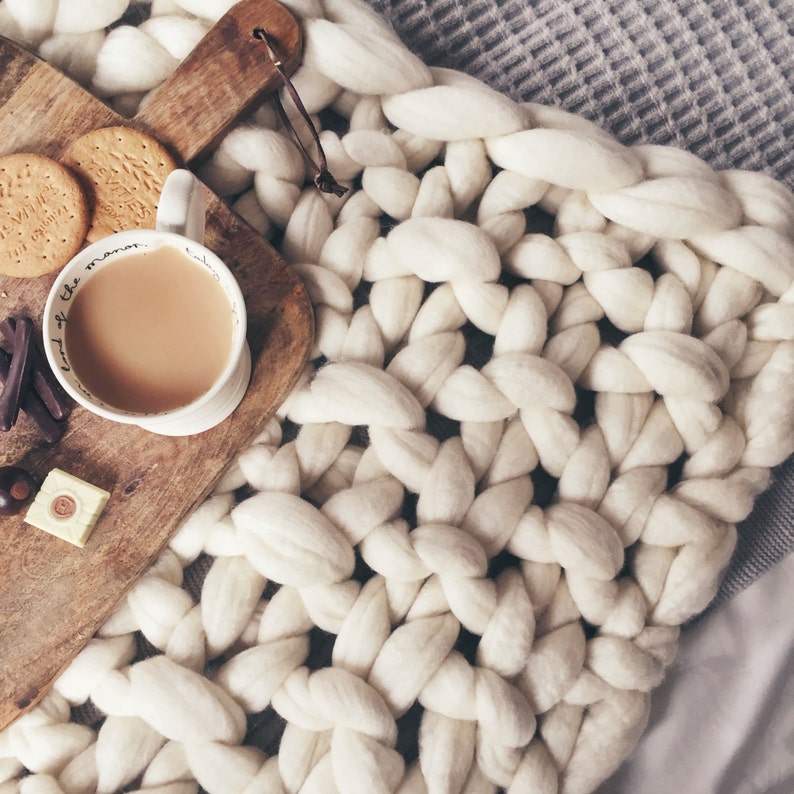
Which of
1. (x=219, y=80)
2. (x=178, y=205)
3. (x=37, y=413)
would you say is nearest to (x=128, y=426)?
(x=37, y=413)

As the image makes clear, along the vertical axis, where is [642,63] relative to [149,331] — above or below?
above

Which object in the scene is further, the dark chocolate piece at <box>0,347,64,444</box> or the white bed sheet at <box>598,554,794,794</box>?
the white bed sheet at <box>598,554,794,794</box>

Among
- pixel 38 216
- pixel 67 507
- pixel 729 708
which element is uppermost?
pixel 38 216

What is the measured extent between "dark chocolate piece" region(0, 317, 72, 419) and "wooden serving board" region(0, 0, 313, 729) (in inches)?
0.5

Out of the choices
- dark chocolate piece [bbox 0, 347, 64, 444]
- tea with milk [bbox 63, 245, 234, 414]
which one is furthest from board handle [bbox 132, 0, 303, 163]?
dark chocolate piece [bbox 0, 347, 64, 444]

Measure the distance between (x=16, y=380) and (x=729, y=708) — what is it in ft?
2.08

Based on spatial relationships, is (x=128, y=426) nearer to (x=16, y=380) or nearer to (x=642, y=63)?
(x=16, y=380)

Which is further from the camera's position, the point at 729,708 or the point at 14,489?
the point at 729,708

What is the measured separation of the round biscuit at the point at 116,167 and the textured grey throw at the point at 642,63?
0.28 metres

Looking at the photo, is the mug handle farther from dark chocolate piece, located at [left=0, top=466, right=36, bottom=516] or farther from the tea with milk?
dark chocolate piece, located at [left=0, top=466, right=36, bottom=516]

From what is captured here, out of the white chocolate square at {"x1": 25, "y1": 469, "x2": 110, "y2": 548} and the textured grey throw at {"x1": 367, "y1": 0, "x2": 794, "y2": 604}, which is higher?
the textured grey throw at {"x1": 367, "y1": 0, "x2": 794, "y2": 604}

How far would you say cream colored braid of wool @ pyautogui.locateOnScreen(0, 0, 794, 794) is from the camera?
22.4 inches

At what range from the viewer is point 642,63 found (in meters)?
0.76

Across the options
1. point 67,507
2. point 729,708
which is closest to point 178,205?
point 67,507
